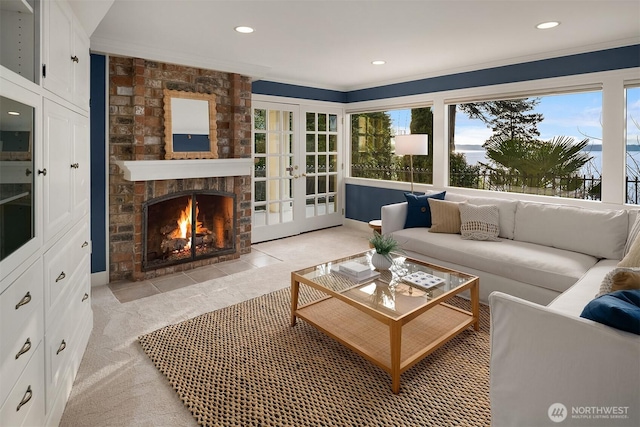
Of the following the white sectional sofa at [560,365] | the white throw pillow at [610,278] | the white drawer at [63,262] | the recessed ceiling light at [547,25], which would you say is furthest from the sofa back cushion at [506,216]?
the white drawer at [63,262]

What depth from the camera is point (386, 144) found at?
20.0ft

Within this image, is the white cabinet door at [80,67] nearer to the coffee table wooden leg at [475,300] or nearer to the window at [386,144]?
the coffee table wooden leg at [475,300]

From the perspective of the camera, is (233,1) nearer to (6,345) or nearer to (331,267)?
(331,267)

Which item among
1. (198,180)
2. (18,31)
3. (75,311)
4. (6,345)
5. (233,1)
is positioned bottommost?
(75,311)

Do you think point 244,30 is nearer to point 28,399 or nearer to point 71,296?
point 71,296

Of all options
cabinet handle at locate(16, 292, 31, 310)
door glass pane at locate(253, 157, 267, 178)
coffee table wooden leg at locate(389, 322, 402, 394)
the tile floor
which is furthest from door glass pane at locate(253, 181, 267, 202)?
cabinet handle at locate(16, 292, 31, 310)

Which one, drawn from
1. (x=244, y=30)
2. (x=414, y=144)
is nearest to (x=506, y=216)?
(x=414, y=144)

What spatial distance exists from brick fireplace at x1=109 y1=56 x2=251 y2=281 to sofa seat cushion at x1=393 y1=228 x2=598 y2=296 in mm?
2297

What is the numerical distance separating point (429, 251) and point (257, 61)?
9.41 ft

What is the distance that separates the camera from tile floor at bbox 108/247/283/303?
359cm

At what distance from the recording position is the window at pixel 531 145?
158 inches

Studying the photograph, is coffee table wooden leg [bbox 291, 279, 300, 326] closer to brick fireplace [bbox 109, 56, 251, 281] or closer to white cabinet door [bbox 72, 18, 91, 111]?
white cabinet door [bbox 72, 18, 91, 111]

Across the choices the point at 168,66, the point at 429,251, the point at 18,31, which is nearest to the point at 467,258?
the point at 429,251

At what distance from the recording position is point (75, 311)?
7.37 feet
